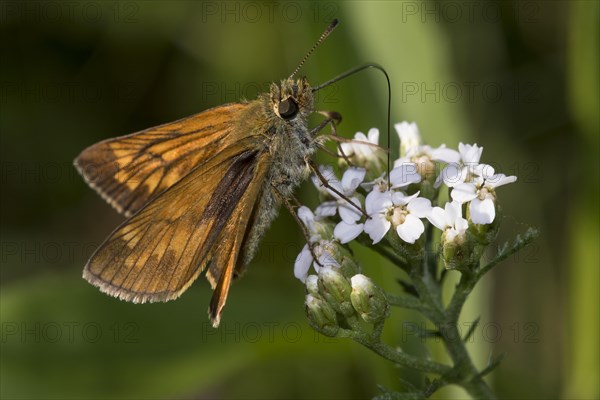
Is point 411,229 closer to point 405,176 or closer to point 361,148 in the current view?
point 405,176

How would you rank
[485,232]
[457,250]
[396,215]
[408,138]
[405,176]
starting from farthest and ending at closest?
[408,138] → [405,176] → [396,215] → [485,232] → [457,250]

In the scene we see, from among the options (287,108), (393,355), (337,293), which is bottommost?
(393,355)

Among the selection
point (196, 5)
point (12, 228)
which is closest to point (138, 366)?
point (12, 228)

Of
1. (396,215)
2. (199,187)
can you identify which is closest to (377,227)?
(396,215)

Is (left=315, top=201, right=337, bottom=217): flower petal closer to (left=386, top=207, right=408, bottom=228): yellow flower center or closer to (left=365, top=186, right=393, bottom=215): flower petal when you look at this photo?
(left=365, top=186, right=393, bottom=215): flower petal

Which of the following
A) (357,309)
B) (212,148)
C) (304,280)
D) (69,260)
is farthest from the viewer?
(69,260)

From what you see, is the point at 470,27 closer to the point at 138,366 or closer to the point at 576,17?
the point at 576,17

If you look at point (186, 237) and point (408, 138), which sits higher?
point (408, 138)
